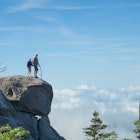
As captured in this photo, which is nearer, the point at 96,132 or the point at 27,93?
the point at 27,93

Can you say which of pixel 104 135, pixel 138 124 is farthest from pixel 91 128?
pixel 138 124

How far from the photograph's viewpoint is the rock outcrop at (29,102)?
39656mm

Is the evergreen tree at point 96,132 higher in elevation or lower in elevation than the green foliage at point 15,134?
higher

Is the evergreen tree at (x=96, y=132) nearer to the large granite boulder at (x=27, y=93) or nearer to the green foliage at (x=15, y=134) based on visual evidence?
the large granite boulder at (x=27, y=93)

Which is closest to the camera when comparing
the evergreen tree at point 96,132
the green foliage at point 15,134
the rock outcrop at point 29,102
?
the green foliage at point 15,134

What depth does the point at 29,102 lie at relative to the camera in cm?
4128

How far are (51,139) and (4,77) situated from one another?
24.0ft

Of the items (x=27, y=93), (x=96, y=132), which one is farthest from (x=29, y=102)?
(x=96, y=132)

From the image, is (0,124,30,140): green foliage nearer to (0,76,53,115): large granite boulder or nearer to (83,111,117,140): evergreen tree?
(0,76,53,115): large granite boulder

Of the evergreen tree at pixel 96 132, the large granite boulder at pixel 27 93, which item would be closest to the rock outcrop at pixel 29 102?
the large granite boulder at pixel 27 93

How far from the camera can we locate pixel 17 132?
63.2ft

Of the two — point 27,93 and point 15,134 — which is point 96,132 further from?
point 15,134

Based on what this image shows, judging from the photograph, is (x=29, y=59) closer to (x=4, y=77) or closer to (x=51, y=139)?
(x=4, y=77)

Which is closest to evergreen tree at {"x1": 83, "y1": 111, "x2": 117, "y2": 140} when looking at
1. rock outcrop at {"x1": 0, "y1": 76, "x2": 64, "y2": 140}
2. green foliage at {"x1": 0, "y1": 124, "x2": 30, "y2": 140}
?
rock outcrop at {"x1": 0, "y1": 76, "x2": 64, "y2": 140}
